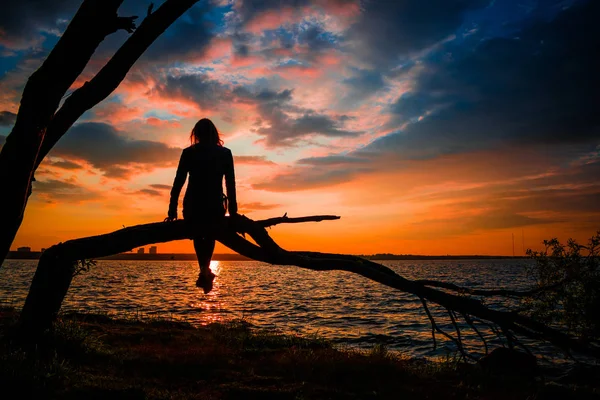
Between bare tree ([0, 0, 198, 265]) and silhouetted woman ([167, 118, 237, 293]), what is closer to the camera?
bare tree ([0, 0, 198, 265])

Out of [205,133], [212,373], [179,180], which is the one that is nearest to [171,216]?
[179,180]

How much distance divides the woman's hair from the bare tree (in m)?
1.66

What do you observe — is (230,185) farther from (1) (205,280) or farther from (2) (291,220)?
(1) (205,280)

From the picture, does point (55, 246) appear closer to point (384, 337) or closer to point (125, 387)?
point (125, 387)

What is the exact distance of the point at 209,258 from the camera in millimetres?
6848

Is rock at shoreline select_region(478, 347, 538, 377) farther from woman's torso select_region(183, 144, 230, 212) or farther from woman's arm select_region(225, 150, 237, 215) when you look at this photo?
woman's torso select_region(183, 144, 230, 212)

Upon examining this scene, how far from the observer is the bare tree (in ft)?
15.8

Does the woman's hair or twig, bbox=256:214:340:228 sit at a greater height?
the woman's hair

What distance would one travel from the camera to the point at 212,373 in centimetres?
873

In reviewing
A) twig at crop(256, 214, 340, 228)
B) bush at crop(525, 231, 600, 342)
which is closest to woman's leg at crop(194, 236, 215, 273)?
twig at crop(256, 214, 340, 228)

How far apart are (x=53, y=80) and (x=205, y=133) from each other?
2439 millimetres

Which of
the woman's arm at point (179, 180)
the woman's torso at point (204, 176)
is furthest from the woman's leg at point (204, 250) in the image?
the woman's arm at point (179, 180)

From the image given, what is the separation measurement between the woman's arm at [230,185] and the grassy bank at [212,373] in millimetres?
3314

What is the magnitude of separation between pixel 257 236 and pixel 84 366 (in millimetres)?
4502
